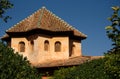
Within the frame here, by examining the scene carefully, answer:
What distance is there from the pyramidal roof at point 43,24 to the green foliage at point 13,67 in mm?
21070

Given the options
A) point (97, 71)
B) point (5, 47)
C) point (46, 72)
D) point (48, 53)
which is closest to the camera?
point (5, 47)

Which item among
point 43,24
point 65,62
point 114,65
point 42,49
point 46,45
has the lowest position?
point 114,65

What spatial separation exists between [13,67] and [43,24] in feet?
75.7

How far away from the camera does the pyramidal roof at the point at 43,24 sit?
36500 mm

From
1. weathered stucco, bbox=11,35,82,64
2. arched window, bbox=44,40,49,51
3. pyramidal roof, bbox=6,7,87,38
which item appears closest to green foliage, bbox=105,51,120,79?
weathered stucco, bbox=11,35,82,64

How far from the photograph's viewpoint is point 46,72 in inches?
1276

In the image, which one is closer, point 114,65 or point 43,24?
point 114,65

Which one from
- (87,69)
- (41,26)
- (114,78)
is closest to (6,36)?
(41,26)

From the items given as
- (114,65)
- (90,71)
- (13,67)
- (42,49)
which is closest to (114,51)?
(114,65)

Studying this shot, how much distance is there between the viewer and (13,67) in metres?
13.9

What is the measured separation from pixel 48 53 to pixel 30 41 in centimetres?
204

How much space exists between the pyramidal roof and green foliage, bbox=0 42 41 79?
21.1m

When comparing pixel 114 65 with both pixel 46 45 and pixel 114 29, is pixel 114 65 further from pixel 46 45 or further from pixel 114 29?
pixel 46 45

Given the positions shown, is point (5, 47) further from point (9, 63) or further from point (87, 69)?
point (87, 69)
